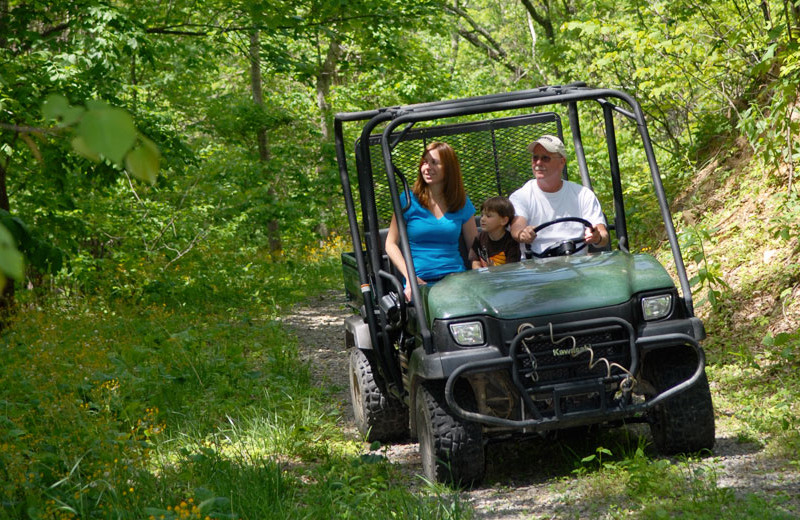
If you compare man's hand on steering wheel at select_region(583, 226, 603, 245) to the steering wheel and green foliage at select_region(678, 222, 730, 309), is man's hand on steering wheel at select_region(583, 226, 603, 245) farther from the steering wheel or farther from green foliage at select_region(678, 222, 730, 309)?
green foliage at select_region(678, 222, 730, 309)

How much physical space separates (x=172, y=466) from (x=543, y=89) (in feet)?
10.1

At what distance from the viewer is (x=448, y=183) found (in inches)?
213

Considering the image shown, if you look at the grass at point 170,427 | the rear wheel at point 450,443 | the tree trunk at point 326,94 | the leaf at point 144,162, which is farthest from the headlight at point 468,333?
the tree trunk at point 326,94

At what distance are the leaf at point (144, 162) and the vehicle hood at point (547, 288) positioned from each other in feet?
10.7

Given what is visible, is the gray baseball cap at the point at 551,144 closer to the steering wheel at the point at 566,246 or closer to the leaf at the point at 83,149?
the steering wheel at the point at 566,246

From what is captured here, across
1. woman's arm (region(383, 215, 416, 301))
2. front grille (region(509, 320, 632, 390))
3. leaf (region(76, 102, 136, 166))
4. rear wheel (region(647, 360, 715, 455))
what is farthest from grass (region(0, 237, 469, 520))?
leaf (region(76, 102, 136, 166))

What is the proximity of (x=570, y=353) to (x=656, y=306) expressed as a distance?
21.0 inches

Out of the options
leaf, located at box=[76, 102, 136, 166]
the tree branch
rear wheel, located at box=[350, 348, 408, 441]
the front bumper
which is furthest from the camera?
the tree branch

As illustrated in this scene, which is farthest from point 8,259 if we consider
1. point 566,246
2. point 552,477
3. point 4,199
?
point 4,199

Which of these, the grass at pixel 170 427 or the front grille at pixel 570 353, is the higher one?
the front grille at pixel 570 353

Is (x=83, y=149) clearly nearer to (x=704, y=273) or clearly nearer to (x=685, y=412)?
(x=685, y=412)

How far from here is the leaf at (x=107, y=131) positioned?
39.3 inches

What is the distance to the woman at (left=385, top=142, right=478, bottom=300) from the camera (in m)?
5.38

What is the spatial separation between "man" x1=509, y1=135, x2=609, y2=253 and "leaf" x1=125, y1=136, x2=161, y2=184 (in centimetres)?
431
